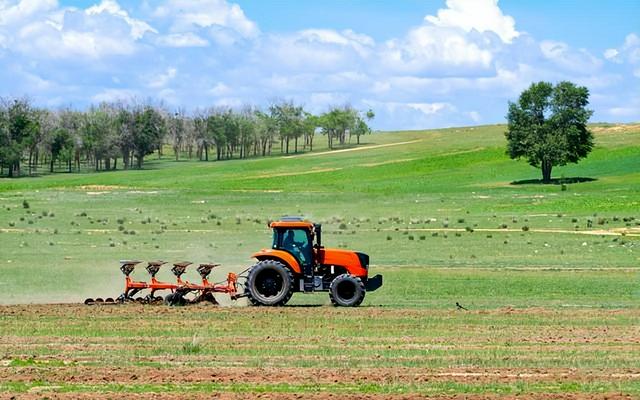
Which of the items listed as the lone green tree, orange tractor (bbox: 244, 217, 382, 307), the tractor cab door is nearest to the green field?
orange tractor (bbox: 244, 217, 382, 307)

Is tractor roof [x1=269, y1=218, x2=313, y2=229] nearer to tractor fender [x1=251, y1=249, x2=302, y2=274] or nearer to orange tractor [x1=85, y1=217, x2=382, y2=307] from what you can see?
orange tractor [x1=85, y1=217, x2=382, y2=307]

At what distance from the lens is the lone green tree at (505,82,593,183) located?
4232 inches

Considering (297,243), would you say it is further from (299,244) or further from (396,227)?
(396,227)

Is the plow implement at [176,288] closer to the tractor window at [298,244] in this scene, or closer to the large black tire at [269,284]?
the large black tire at [269,284]

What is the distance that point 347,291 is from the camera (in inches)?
1051

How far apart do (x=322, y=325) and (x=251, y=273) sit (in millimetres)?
3632

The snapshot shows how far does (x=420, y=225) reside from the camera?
64312 mm

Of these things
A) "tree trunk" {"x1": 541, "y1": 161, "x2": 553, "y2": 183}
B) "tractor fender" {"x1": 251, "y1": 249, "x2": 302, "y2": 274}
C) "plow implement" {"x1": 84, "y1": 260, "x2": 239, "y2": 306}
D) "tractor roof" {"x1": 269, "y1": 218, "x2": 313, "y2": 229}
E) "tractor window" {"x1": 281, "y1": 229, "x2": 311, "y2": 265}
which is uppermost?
"tree trunk" {"x1": 541, "y1": 161, "x2": 553, "y2": 183}

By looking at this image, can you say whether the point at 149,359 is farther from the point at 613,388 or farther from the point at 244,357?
the point at 613,388

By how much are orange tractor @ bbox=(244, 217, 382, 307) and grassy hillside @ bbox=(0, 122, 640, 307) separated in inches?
98.5

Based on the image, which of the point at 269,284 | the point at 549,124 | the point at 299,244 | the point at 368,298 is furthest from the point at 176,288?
the point at 549,124

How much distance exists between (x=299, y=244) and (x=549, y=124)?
85.1 meters

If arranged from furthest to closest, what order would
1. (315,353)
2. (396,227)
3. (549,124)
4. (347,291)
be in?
1. (549,124)
2. (396,227)
3. (347,291)
4. (315,353)

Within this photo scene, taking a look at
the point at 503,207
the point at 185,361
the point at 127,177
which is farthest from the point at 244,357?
the point at 127,177
